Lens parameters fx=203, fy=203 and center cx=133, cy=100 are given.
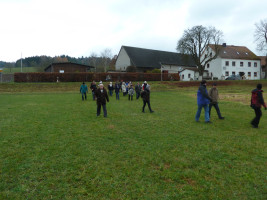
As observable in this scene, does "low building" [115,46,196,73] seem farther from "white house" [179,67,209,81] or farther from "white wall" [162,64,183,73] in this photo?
"white house" [179,67,209,81]

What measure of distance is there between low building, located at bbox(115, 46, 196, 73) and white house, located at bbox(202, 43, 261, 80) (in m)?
7.21

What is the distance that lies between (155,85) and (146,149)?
2848cm

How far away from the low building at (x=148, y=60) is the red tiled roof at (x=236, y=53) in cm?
873

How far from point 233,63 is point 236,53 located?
3792 mm

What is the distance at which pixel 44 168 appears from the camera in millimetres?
4289

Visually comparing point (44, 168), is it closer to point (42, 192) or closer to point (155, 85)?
point (42, 192)

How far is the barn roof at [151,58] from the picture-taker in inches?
2015

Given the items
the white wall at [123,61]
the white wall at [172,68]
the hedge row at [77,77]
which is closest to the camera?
the hedge row at [77,77]

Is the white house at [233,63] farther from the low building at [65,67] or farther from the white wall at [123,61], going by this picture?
the low building at [65,67]

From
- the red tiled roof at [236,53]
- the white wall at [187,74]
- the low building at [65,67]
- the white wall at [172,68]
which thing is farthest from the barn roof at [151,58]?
the low building at [65,67]

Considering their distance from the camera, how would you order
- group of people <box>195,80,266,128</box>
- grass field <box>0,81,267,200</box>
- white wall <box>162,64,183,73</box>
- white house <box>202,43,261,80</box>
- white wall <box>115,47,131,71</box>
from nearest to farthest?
grass field <box>0,81,267,200</box> → group of people <box>195,80,266,128</box> → white house <box>202,43,261,80</box> → white wall <box>115,47,131,71</box> → white wall <box>162,64,183,73</box>

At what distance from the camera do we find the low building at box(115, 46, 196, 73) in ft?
167

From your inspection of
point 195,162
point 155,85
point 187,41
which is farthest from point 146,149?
point 187,41

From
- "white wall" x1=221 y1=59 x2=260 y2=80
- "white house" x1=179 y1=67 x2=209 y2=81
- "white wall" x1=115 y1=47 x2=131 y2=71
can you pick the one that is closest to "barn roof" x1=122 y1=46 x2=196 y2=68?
"white wall" x1=115 y1=47 x2=131 y2=71
